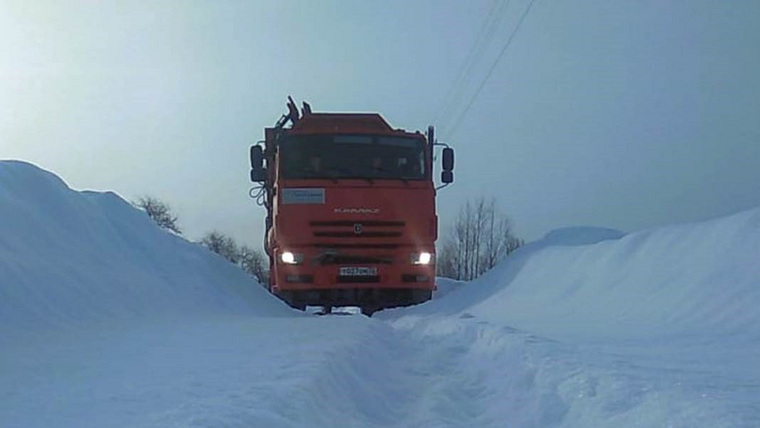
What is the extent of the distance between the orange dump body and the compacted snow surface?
1.14 m

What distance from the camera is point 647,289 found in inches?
445

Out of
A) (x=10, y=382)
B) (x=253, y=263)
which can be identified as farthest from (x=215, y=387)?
(x=253, y=263)

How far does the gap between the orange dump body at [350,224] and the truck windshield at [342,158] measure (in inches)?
0.7

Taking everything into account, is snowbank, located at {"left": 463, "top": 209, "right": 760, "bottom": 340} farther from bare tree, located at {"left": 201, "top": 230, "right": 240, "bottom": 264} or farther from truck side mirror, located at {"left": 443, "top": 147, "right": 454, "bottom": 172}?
bare tree, located at {"left": 201, "top": 230, "right": 240, "bottom": 264}

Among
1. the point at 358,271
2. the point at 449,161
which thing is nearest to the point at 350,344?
the point at 358,271

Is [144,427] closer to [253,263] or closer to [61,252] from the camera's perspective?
[61,252]

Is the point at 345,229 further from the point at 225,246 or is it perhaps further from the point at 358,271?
the point at 225,246

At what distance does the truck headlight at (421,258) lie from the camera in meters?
13.0

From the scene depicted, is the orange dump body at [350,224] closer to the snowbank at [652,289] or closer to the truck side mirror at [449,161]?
the truck side mirror at [449,161]

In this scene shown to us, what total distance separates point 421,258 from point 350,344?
590 centimetres

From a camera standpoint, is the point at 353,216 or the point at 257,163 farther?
the point at 257,163

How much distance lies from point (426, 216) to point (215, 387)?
28.9 feet

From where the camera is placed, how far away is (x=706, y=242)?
1151cm

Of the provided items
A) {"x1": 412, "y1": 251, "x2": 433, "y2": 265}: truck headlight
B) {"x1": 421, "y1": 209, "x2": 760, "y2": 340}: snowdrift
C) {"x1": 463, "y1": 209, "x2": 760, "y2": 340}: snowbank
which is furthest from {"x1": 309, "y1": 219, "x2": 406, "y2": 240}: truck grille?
{"x1": 463, "y1": 209, "x2": 760, "y2": 340}: snowbank
